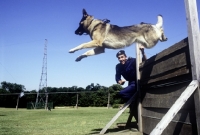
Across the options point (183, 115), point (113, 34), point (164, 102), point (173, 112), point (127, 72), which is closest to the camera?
point (173, 112)

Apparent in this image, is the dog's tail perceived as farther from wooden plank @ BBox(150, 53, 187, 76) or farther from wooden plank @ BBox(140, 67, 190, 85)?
wooden plank @ BBox(150, 53, 187, 76)

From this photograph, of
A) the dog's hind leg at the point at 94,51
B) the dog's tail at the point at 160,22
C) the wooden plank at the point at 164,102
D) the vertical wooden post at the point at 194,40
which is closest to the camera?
the vertical wooden post at the point at 194,40

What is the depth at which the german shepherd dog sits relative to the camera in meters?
4.30

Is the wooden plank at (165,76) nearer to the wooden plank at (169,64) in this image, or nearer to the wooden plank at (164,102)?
the wooden plank at (169,64)

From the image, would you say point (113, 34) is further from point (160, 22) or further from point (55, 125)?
point (55, 125)

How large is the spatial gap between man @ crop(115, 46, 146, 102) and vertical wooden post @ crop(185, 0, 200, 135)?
207 cm

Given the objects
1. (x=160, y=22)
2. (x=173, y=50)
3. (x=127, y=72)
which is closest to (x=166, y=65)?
(x=173, y=50)

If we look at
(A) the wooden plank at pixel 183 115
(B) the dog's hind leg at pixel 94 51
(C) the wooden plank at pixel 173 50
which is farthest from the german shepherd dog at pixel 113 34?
(A) the wooden plank at pixel 183 115

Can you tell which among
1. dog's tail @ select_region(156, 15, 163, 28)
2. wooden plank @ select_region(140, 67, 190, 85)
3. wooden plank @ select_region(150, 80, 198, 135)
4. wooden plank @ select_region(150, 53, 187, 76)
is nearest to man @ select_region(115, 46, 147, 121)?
wooden plank @ select_region(140, 67, 190, 85)

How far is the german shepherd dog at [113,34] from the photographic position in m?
4.30

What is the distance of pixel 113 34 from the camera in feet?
14.8

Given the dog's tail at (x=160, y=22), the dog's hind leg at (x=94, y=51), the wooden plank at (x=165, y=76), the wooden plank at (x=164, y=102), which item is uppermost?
the dog's tail at (x=160, y=22)

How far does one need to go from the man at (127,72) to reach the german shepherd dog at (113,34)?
35cm

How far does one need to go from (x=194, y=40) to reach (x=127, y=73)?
97.5 inches
